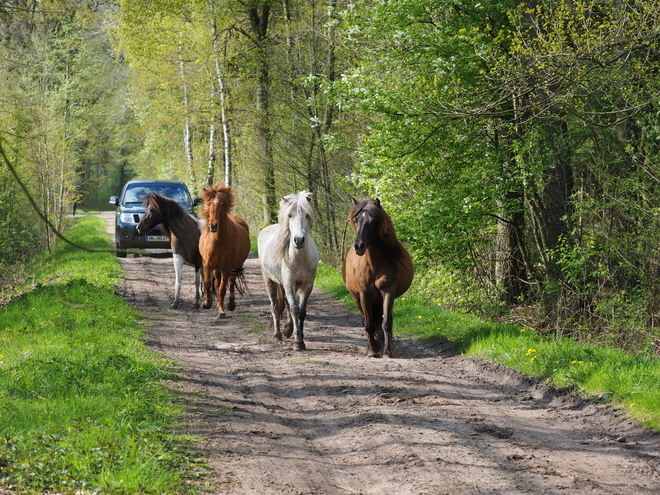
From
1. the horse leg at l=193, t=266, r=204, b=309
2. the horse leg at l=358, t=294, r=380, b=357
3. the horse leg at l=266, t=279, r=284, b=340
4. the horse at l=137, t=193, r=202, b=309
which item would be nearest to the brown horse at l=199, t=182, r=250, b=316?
the horse leg at l=193, t=266, r=204, b=309

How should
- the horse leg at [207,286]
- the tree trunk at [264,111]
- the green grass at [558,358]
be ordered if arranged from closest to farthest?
the green grass at [558,358] → the horse leg at [207,286] → the tree trunk at [264,111]

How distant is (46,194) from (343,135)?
8.82 meters

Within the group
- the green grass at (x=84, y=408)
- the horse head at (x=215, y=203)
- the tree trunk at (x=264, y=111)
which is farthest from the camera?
the tree trunk at (x=264, y=111)

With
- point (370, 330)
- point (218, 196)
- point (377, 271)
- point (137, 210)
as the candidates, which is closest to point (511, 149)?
point (377, 271)

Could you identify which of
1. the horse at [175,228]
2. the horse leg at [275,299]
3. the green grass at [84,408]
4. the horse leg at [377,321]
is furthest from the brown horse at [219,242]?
the horse leg at [377,321]

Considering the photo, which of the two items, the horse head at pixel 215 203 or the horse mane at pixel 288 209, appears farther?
the horse head at pixel 215 203

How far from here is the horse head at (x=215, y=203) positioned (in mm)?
12836

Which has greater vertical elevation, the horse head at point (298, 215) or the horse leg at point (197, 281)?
the horse head at point (298, 215)

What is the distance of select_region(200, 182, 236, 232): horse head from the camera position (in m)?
12.8

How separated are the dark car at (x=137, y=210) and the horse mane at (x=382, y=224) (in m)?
12.0

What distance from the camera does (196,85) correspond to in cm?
2634

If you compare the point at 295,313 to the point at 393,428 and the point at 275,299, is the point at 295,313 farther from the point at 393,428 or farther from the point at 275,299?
the point at 393,428

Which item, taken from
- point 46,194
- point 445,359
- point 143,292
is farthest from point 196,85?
point 445,359

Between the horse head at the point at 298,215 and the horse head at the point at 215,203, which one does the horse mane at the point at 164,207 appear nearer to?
the horse head at the point at 215,203
